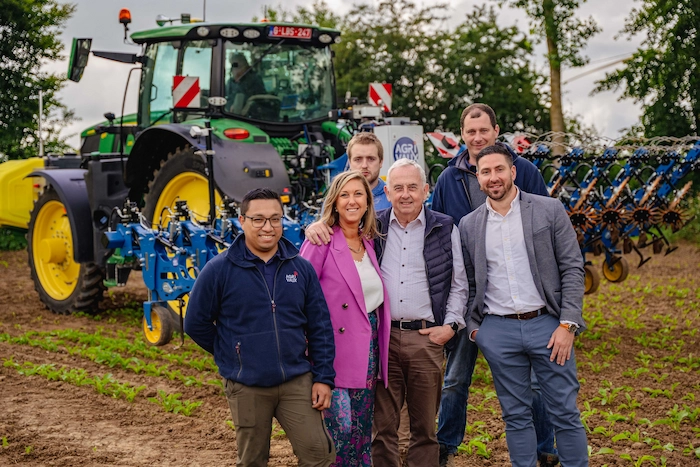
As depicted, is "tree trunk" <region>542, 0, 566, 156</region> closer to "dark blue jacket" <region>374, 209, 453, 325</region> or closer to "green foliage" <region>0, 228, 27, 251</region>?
"green foliage" <region>0, 228, 27, 251</region>

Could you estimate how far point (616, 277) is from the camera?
855 centimetres

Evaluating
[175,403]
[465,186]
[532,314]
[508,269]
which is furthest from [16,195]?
[532,314]

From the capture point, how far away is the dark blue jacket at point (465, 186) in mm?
4391

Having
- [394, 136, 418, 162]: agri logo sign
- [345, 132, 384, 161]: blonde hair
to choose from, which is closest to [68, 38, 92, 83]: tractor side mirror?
[394, 136, 418, 162]: agri logo sign

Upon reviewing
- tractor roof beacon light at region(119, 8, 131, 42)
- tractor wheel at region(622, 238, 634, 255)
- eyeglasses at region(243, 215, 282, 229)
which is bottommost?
tractor wheel at region(622, 238, 634, 255)

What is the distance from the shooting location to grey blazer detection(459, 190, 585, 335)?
385 cm

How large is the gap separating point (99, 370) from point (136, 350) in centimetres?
64

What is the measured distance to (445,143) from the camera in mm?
8180

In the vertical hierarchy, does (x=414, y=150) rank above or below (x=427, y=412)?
above

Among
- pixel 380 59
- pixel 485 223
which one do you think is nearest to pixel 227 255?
pixel 485 223

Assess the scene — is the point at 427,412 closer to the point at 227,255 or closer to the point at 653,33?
the point at 227,255

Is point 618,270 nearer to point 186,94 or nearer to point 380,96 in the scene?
point 380,96

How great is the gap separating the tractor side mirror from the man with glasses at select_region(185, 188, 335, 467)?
4918mm

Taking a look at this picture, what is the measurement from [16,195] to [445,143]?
5.06 meters
